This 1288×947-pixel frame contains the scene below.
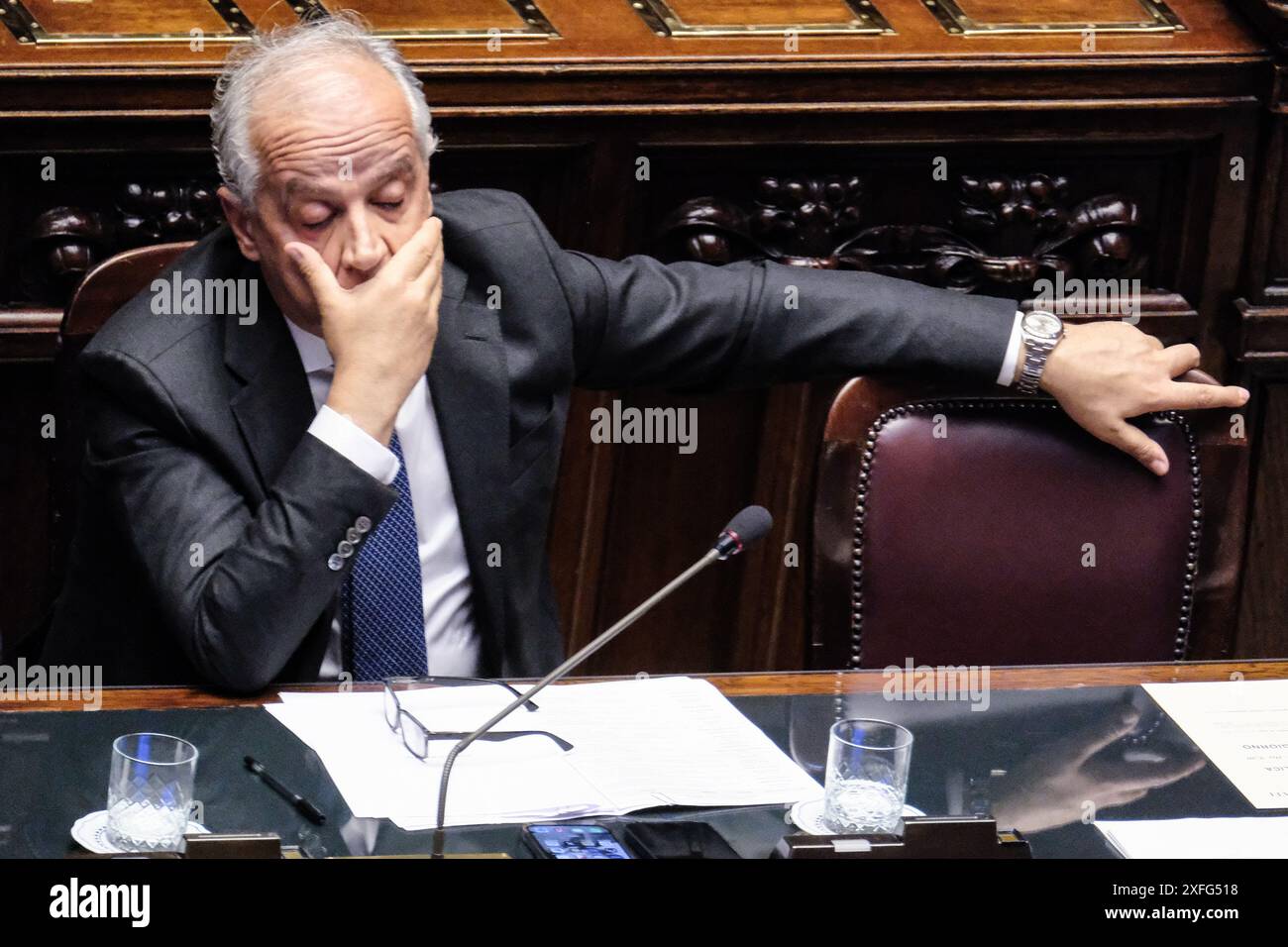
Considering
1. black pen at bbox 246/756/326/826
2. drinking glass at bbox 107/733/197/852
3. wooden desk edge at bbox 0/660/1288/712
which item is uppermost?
drinking glass at bbox 107/733/197/852

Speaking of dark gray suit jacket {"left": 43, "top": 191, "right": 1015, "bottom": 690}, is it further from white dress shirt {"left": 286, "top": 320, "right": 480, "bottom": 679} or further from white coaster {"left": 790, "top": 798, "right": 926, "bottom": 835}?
white coaster {"left": 790, "top": 798, "right": 926, "bottom": 835}

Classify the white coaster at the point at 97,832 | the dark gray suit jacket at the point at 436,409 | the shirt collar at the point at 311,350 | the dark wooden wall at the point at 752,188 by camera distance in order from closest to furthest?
1. the white coaster at the point at 97,832
2. the dark gray suit jacket at the point at 436,409
3. the shirt collar at the point at 311,350
4. the dark wooden wall at the point at 752,188

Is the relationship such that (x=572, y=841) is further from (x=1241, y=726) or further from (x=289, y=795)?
(x=1241, y=726)

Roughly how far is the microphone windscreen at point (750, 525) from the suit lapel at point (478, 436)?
518 mm

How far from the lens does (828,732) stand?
6.02 ft

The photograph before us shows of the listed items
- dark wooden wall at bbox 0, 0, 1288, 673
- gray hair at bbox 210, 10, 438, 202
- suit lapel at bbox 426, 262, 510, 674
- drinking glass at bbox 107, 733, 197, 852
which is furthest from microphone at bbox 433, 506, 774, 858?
dark wooden wall at bbox 0, 0, 1288, 673

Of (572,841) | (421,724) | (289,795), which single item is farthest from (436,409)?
(572,841)

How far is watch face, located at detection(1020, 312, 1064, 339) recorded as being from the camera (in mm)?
2170

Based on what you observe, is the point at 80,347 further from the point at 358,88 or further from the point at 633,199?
the point at 633,199

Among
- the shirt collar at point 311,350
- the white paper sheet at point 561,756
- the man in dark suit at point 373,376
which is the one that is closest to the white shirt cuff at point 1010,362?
the man in dark suit at point 373,376

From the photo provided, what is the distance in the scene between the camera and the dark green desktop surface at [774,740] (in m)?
1.59

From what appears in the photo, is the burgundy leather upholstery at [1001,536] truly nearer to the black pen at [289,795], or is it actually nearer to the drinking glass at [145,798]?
the black pen at [289,795]

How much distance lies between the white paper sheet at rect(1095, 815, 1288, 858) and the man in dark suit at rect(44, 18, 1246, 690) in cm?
56
